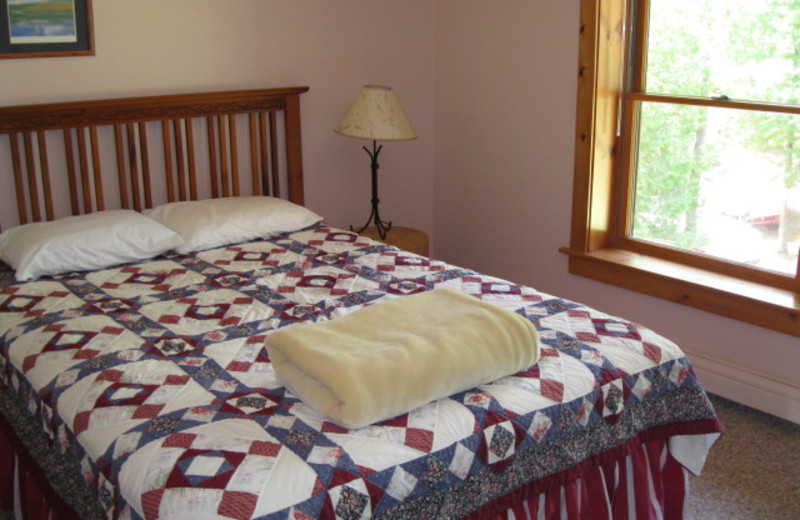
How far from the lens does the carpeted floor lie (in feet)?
8.17

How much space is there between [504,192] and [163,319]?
1.93m

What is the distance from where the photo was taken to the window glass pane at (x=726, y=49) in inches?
112

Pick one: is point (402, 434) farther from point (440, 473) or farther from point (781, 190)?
point (781, 190)

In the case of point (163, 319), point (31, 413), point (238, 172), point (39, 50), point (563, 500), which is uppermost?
point (39, 50)

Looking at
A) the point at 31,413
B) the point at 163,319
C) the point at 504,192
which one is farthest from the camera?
the point at 504,192

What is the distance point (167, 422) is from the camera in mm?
1774

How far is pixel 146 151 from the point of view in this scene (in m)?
3.25

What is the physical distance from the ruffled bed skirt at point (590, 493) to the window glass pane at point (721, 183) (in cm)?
115

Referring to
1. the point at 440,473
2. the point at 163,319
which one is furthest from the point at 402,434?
the point at 163,319

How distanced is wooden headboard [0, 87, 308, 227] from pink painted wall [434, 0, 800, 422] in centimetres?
82

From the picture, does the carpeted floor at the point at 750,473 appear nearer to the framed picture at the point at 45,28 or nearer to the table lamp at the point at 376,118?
the table lamp at the point at 376,118

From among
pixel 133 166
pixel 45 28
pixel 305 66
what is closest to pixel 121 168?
pixel 133 166

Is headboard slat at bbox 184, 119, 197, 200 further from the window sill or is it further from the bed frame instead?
the window sill

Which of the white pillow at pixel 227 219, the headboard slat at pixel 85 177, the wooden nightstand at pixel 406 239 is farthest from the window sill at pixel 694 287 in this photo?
the headboard slat at pixel 85 177
